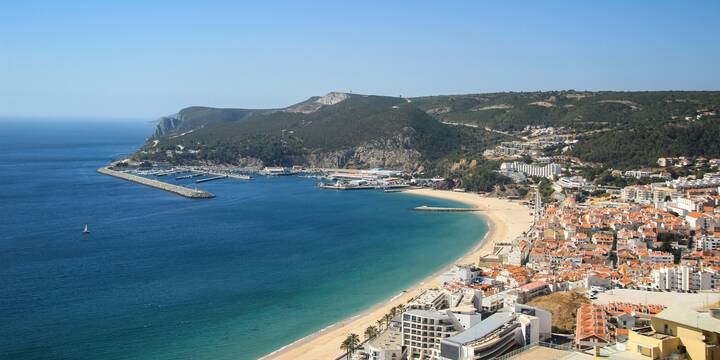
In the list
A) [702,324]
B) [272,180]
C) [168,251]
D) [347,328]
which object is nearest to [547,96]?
[272,180]

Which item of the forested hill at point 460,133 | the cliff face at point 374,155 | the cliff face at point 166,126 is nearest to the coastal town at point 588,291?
the forested hill at point 460,133

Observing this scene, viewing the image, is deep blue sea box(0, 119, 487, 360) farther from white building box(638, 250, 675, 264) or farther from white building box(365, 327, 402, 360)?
white building box(638, 250, 675, 264)

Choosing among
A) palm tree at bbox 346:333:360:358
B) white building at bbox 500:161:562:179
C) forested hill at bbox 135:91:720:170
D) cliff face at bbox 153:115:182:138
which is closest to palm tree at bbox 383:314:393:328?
palm tree at bbox 346:333:360:358

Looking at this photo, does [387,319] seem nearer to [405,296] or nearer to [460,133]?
[405,296]

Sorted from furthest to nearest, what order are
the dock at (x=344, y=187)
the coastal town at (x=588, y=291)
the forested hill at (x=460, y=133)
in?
the dock at (x=344, y=187)
the forested hill at (x=460, y=133)
the coastal town at (x=588, y=291)

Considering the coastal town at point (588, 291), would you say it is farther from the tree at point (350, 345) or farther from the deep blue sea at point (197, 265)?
the deep blue sea at point (197, 265)
